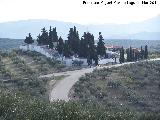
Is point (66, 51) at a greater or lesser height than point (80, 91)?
greater

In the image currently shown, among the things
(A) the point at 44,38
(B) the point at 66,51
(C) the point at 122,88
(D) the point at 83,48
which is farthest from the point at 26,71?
(A) the point at 44,38

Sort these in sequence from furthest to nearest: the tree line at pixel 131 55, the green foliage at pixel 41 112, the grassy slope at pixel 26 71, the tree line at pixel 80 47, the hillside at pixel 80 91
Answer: the tree line at pixel 131 55
the tree line at pixel 80 47
the grassy slope at pixel 26 71
the hillside at pixel 80 91
the green foliage at pixel 41 112

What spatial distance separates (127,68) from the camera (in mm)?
75438

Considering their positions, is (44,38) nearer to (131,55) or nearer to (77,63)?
(77,63)


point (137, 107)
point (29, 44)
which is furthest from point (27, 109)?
point (29, 44)

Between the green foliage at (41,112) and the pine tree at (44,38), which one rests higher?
the pine tree at (44,38)

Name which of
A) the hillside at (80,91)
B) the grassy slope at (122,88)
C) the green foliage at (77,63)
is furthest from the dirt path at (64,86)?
the green foliage at (77,63)

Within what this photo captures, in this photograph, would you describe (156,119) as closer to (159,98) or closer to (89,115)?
(89,115)

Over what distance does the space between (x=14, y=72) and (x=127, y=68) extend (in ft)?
67.7

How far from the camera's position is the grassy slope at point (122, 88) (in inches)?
2063

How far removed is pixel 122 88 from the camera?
194ft

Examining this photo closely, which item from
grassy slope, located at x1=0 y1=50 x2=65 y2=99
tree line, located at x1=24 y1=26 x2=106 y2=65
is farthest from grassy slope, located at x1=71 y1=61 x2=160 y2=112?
tree line, located at x1=24 y1=26 x2=106 y2=65

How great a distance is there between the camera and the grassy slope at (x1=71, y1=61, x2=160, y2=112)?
52.4 meters

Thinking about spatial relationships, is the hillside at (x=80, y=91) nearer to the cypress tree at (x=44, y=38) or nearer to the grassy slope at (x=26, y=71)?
the grassy slope at (x=26, y=71)
